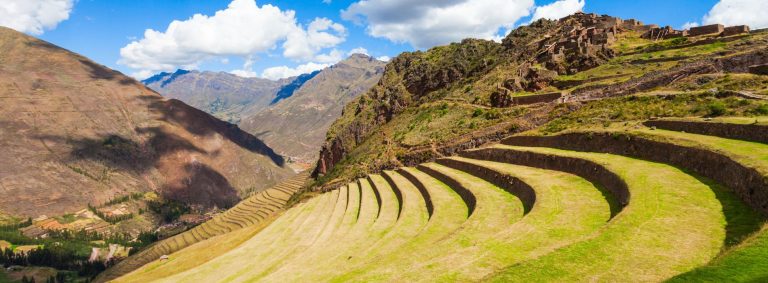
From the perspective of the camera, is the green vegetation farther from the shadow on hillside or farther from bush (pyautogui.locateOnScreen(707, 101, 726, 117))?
the shadow on hillside

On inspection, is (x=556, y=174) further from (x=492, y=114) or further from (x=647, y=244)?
(x=492, y=114)

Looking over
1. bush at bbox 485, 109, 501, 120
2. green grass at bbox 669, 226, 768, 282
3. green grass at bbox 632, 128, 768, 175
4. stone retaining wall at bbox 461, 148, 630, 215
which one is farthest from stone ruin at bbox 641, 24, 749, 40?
green grass at bbox 669, 226, 768, 282

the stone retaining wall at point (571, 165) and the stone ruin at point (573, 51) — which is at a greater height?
the stone ruin at point (573, 51)

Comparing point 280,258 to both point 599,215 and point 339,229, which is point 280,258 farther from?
point 599,215

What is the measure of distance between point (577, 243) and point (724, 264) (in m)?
3.29

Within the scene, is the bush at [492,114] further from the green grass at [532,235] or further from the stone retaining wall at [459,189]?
the green grass at [532,235]

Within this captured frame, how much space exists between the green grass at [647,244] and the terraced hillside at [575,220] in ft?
0.12

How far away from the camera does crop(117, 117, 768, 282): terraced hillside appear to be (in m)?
8.98

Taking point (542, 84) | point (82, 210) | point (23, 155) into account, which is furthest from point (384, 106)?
point (23, 155)

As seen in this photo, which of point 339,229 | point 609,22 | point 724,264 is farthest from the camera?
point 609,22

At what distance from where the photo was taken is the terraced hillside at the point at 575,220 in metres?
8.98

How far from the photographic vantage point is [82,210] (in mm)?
186750

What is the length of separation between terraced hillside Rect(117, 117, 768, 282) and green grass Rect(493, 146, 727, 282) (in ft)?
0.12

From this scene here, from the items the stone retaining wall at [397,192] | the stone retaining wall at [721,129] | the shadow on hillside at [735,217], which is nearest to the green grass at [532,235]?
the shadow on hillside at [735,217]
